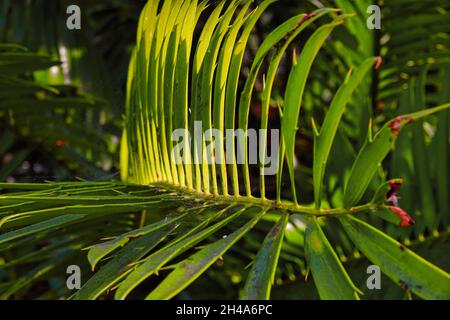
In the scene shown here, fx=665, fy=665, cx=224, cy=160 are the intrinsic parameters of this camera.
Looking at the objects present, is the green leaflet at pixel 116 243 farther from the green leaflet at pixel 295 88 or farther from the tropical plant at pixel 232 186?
the green leaflet at pixel 295 88

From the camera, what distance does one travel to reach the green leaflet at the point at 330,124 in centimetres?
52

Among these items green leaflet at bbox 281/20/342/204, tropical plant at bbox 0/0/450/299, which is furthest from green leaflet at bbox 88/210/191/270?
green leaflet at bbox 281/20/342/204

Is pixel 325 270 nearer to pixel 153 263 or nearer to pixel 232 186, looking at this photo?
pixel 153 263

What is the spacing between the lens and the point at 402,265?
0.47 meters

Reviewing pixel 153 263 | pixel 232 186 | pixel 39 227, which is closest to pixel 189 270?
pixel 153 263

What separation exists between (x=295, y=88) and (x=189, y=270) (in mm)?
184

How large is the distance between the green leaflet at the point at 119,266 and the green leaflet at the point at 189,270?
41 mm

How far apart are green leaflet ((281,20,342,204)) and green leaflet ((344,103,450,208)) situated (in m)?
0.06

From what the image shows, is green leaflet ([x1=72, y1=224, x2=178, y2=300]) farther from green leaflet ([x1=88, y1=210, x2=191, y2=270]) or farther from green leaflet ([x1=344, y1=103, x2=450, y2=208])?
green leaflet ([x1=344, y1=103, x2=450, y2=208])

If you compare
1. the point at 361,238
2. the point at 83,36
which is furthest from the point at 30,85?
the point at 361,238

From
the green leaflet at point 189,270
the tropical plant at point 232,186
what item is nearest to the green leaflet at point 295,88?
the tropical plant at point 232,186

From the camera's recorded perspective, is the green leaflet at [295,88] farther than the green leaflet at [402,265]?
Yes

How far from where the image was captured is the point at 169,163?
0.79 metres
